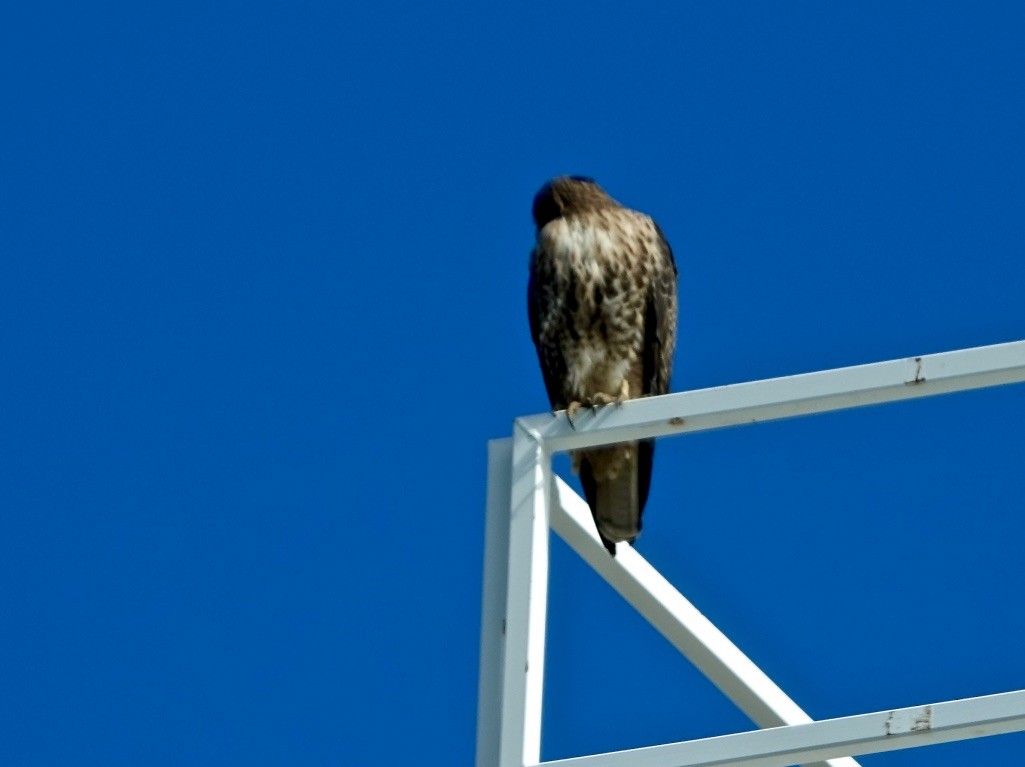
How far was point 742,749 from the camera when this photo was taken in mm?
3545

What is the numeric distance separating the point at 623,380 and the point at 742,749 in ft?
11.3

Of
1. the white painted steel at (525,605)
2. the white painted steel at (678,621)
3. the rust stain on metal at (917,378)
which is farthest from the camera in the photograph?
the white painted steel at (678,621)

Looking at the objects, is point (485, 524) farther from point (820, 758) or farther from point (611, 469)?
point (611, 469)

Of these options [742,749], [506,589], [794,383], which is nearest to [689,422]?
[794,383]

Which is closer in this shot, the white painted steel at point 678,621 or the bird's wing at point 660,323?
the white painted steel at point 678,621

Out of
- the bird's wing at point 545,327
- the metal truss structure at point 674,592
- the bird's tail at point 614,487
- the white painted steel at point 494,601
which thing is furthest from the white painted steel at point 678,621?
the bird's wing at point 545,327

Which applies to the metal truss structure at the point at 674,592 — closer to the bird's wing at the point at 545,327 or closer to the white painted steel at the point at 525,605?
the white painted steel at the point at 525,605

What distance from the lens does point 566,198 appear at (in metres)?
7.07

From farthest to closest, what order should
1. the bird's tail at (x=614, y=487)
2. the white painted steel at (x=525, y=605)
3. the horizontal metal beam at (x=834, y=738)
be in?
the bird's tail at (x=614, y=487) → the white painted steel at (x=525, y=605) → the horizontal metal beam at (x=834, y=738)

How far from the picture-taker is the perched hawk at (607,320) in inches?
267

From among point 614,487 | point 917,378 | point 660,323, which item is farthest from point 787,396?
point 660,323

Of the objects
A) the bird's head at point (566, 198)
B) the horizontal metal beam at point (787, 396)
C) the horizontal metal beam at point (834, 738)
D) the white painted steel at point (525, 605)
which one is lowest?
the horizontal metal beam at point (834, 738)

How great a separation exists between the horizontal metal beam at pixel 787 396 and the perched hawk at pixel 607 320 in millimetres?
→ 2494

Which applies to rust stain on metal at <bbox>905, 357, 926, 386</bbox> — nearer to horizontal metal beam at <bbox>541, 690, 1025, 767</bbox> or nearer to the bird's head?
horizontal metal beam at <bbox>541, 690, 1025, 767</bbox>
